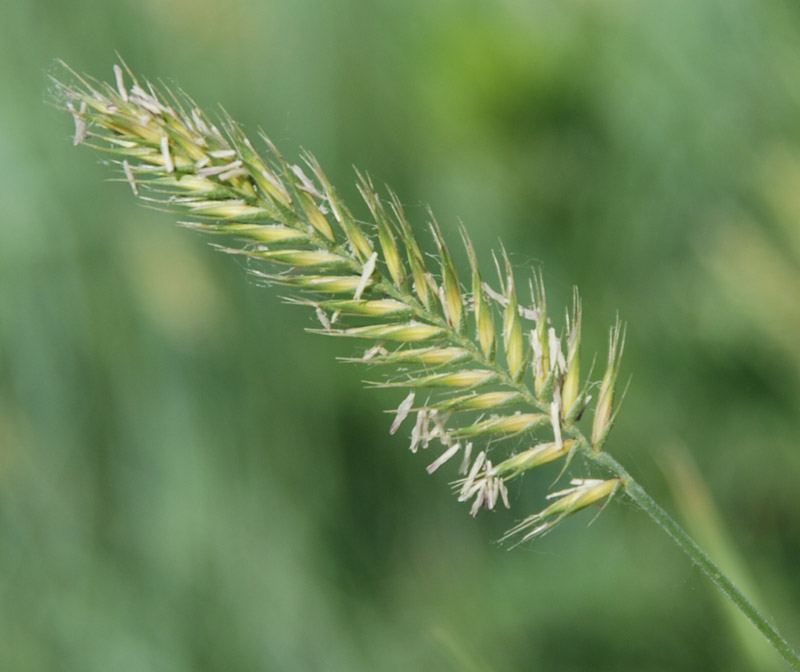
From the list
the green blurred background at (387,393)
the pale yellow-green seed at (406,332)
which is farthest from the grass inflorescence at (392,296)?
the green blurred background at (387,393)

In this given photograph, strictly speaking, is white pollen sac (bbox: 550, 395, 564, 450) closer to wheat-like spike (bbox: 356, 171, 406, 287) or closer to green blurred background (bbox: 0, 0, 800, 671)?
wheat-like spike (bbox: 356, 171, 406, 287)

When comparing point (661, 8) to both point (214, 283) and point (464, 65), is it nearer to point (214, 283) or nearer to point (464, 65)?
point (464, 65)

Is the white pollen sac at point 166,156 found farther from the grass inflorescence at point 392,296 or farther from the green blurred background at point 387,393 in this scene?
the green blurred background at point 387,393

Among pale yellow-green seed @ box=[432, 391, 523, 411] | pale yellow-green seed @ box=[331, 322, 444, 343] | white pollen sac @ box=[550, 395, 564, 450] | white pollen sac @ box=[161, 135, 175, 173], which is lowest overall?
white pollen sac @ box=[550, 395, 564, 450]

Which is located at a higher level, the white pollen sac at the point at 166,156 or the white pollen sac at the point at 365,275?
the white pollen sac at the point at 166,156

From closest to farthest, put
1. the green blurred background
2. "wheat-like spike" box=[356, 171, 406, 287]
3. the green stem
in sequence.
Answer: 1. the green stem
2. "wheat-like spike" box=[356, 171, 406, 287]
3. the green blurred background

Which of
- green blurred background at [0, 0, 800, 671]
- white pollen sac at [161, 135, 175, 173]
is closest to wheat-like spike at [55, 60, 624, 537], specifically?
white pollen sac at [161, 135, 175, 173]

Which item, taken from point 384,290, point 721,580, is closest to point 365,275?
point 384,290

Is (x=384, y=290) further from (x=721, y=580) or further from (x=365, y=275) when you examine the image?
(x=721, y=580)

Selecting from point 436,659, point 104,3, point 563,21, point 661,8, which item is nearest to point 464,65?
point 563,21
